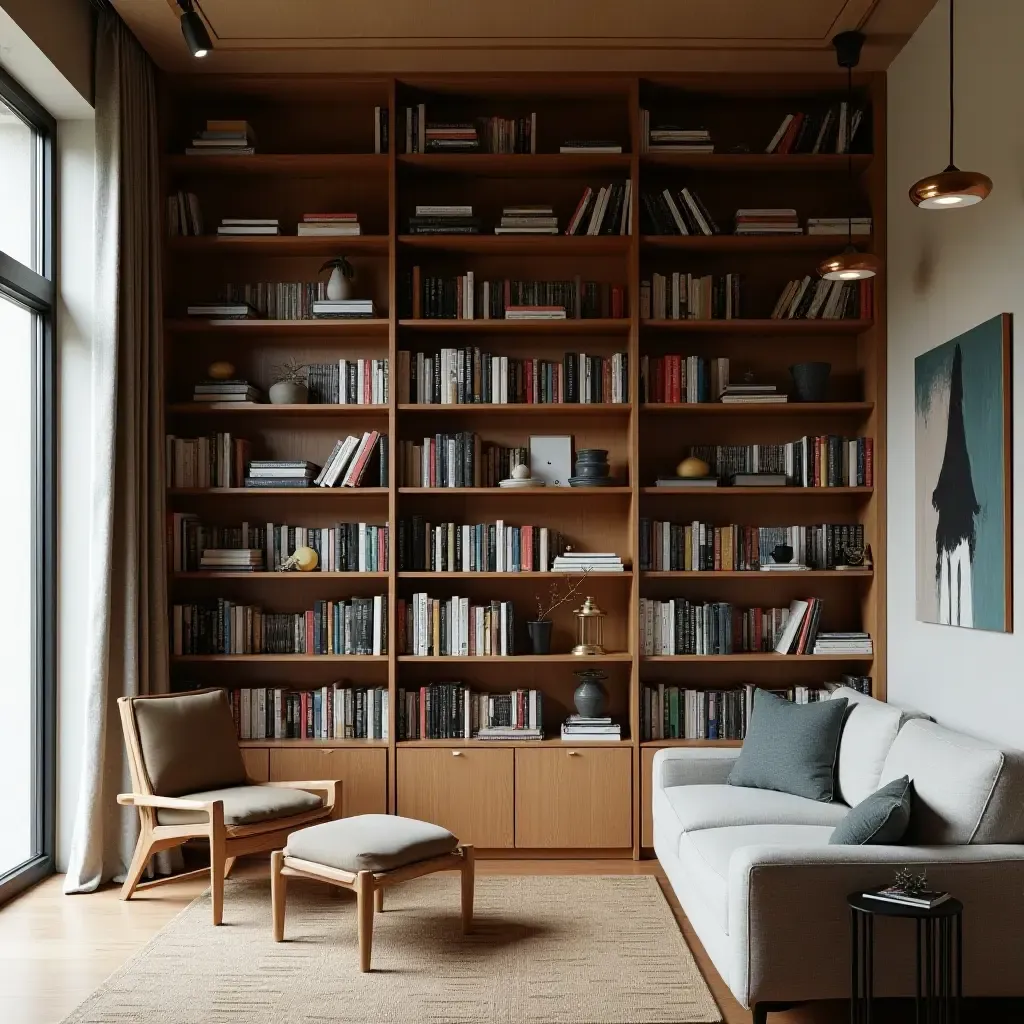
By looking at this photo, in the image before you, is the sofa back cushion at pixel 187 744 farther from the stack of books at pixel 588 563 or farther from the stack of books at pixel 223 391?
the stack of books at pixel 588 563

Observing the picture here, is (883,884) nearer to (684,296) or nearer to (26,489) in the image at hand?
(684,296)

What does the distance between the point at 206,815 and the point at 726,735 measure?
2.30m

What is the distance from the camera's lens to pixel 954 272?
14.2ft

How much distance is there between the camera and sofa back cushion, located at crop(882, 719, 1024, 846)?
10.7 ft

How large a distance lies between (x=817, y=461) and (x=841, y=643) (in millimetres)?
831

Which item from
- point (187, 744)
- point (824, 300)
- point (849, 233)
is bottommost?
point (187, 744)

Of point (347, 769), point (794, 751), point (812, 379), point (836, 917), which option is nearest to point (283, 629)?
point (347, 769)

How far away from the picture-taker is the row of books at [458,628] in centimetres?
523

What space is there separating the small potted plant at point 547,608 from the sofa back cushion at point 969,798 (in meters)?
2.09

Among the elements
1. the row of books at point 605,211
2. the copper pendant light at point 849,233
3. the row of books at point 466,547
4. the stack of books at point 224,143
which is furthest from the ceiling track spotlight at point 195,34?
the copper pendant light at point 849,233

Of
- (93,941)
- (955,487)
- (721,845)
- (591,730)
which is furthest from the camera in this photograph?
(591,730)

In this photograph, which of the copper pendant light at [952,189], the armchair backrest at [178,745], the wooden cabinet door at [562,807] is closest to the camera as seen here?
the copper pendant light at [952,189]

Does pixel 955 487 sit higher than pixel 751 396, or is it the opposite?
pixel 751 396

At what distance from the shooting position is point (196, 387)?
5277 mm
